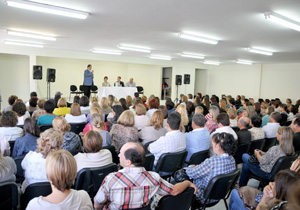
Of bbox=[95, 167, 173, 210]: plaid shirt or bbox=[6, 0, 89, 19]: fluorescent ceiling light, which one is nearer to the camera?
bbox=[95, 167, 173, 210]: plaid shirt

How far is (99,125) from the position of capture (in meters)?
3.39

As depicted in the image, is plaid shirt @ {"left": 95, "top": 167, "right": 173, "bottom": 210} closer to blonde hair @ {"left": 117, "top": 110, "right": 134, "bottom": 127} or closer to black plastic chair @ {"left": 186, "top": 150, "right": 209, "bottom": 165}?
black plastic chair @ {"left": 186, "top": 150, "right": 209, "bottom": 165}

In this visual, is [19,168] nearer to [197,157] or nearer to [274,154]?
[197,157]

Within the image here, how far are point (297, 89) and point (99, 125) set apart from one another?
44.2ft

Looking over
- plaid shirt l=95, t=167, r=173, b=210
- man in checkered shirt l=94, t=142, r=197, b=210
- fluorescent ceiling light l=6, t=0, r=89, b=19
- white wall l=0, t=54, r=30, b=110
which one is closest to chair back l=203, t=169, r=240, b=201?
man in checkered shirt l=94, t=142, r=197, b=210

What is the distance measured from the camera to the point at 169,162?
2889mm

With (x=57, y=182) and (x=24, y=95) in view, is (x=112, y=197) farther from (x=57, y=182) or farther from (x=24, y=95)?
(x=24, y=95)

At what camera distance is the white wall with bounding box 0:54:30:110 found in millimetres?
11477

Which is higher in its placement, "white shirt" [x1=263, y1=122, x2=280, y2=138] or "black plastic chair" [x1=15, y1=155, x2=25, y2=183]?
"white shirt" [x1=263, y1=122, x2=280, y2=138]

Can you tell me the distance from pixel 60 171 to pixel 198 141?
220 centimetres

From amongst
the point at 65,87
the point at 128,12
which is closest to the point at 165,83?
the point at 65,87

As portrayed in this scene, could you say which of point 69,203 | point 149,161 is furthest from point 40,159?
point 149,161

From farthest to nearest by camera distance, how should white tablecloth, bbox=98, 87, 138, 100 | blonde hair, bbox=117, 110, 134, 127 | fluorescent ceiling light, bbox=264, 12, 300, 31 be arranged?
white tablecloth, bbox=98, 87, 138, 100
fluorescent ceiling light, bbox=264, 12, 300, 31
blonde hair, bbox=117, 110, 134, 127

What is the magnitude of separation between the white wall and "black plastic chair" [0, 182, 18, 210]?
11.2 meters
